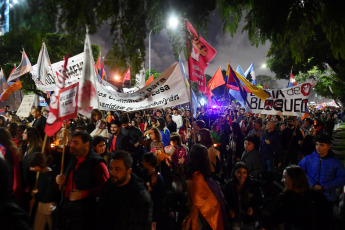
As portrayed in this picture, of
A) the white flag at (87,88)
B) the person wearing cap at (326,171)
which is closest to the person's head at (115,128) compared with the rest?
the white flag at (87,88)

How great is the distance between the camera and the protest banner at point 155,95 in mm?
5383

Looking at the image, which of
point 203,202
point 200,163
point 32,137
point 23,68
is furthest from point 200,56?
point 23,68

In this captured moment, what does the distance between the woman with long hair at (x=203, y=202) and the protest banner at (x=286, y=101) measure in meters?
4.04

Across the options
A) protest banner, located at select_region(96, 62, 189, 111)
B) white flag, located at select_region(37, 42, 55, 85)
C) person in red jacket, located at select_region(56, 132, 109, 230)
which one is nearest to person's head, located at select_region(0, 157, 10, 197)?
person in red jacket, located at select_region(56, 132, 109, 230)

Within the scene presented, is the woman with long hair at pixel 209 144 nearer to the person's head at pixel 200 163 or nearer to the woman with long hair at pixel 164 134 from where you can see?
the person's head at pixel 200 163

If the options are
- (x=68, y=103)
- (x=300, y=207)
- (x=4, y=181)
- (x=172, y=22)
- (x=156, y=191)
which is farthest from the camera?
(x=156, y=191)

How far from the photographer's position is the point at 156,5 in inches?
95.7

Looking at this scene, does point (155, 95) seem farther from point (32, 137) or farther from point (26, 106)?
point (26, 106)

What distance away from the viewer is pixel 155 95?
5.44 metres

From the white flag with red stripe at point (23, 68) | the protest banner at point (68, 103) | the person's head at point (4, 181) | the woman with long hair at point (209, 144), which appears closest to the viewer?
the person's head at point (4, 181)

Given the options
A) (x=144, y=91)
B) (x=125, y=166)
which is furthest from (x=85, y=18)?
(x=144, y=91)

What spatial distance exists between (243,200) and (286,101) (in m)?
4.10

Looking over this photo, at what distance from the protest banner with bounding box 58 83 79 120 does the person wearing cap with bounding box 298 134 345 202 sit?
416cm

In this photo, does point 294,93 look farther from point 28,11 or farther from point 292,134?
point 28,11
